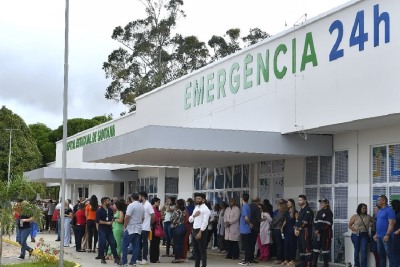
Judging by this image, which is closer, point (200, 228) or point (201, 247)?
point (200, 228)

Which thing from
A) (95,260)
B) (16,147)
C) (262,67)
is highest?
(16,147)

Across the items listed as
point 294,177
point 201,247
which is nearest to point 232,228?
point 294,177

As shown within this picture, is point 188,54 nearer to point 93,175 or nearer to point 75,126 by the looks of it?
point 93,175

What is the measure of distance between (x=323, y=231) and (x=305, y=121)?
113 inches

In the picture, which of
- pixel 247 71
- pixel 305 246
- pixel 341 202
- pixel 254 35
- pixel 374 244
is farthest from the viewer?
pixel 254 35

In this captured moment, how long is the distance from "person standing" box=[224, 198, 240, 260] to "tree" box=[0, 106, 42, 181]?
164 ft

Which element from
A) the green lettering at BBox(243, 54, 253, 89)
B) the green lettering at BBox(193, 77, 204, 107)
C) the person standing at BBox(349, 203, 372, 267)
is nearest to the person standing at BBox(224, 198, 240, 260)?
the green lettering at BBox(243, 54, 253, 89)

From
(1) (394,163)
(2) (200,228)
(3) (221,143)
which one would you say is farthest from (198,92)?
(1) (394,163)

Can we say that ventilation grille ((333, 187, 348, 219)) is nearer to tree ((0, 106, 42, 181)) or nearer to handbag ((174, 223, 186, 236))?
handbag ((174, 223, 186, 236))

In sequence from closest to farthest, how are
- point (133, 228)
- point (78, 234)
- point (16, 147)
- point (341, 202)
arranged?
point (133, 228) < point (341, 202) < point (78, 234) < point (16, 147)

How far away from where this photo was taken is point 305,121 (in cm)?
1784

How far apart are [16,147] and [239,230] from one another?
170ft

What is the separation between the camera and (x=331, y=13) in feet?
55.1

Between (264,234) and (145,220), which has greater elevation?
(145,220)
